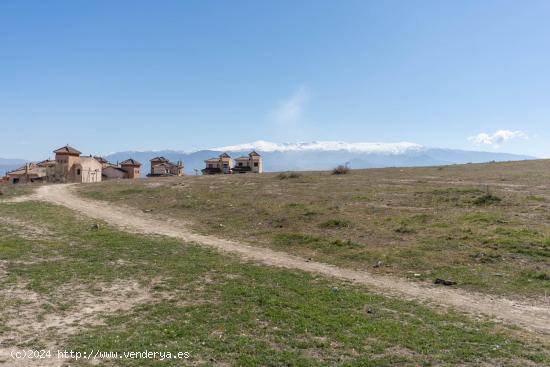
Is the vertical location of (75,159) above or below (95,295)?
above

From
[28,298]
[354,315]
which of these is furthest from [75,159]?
[354,315]

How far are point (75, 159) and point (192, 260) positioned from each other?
74667 millimetres

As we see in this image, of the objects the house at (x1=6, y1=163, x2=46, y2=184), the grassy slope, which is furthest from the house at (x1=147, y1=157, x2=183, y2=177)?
the grassy slope

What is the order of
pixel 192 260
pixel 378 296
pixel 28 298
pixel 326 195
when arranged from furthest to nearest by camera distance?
pixel 326 195 → pixel 192 260 → pixel 378 296 → pixel 28 298

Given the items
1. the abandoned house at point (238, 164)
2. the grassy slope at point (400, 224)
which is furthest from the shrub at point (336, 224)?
the abandoned house at point (238, 164)

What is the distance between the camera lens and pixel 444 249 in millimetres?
19469

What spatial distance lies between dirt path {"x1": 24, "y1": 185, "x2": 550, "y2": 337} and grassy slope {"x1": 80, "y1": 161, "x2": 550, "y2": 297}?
103cm

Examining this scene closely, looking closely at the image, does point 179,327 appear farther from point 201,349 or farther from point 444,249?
point 444,249

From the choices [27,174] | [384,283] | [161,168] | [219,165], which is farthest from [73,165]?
[384,283]

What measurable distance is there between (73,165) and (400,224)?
7473 centimetres

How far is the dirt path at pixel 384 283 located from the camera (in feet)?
40.3

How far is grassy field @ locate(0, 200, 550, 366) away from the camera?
30.9ft

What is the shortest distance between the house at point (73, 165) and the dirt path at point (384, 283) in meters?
58.1

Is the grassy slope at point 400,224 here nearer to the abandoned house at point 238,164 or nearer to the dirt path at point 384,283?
the dirt path at point 384,283
